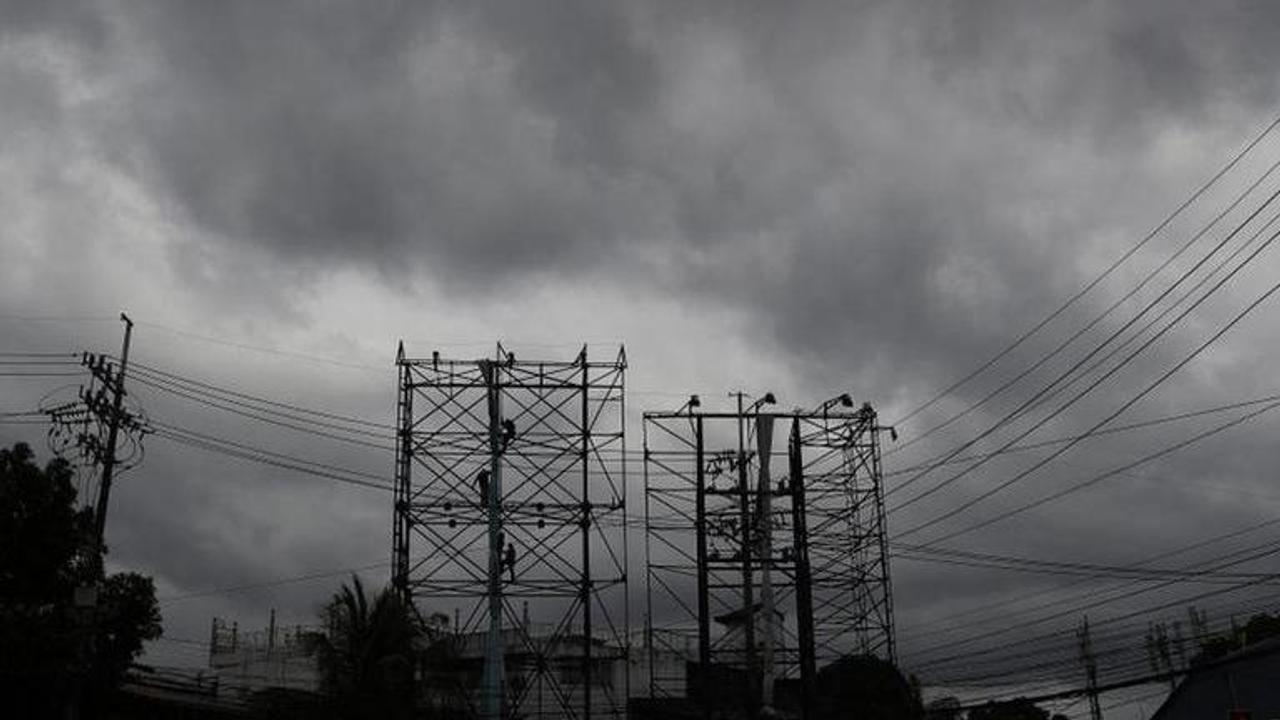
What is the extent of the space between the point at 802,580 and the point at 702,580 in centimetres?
517

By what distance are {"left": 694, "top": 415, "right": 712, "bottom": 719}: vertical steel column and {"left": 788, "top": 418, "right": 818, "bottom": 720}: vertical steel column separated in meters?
3.03

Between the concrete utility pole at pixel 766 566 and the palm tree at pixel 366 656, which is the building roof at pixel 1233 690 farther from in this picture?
the palm tree at pixel 366 656

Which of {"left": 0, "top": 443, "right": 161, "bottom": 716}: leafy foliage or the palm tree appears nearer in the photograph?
{"left": 0, "top": 443, "right": 161, "bottom": 716}: leafy foliage

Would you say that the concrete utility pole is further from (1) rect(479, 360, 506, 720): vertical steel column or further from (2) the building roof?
(2) the building roof

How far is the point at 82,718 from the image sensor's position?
113 ft

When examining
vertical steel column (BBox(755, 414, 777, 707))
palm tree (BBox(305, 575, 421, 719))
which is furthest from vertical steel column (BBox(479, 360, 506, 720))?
vertical steel column (BBox(755, 414, 777, 707))

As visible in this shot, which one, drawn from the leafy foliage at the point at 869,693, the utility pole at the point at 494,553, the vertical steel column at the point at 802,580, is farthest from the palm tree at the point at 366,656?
the leafy foliage at the point at 869,693

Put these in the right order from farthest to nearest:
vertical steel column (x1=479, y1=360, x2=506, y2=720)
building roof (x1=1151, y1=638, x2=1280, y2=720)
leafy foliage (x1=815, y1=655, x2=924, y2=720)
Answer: leafy foliage (x1=815, y1=655, x2=924, y2=720) < vertical steel column (x1=479, y1=360, x2=506, y2=720) < building roof (x1=1151, y1=638, x2=1280, y2=720)

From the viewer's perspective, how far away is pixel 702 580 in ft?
137

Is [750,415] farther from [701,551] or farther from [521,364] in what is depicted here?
[521,364]

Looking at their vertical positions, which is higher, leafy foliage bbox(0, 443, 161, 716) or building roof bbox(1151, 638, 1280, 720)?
leafy foliage bbox(0, 443, 161, 716)

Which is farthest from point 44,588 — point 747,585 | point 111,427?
point 747,585

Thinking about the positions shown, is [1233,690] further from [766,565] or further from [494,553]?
[494,553]

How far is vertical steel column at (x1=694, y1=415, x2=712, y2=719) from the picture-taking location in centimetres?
4034
